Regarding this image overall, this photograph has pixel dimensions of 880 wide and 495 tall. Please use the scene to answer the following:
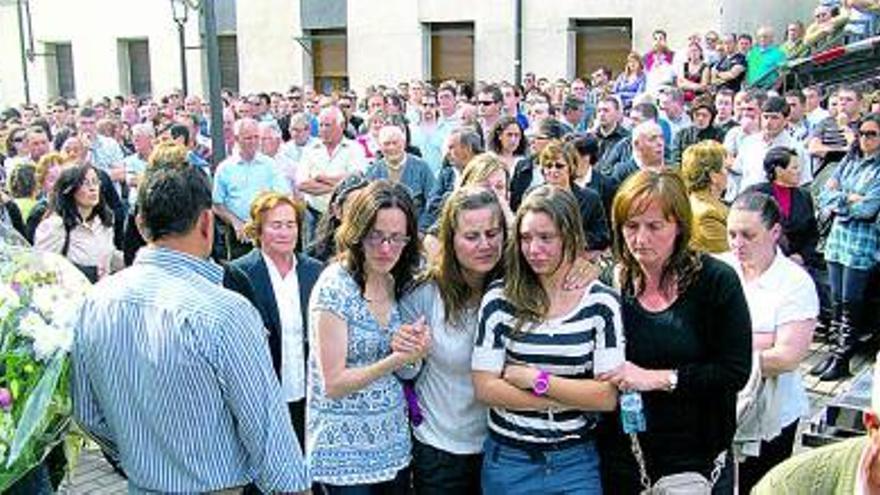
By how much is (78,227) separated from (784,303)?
14.7 feet

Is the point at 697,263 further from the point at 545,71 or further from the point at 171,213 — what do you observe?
the point at 545,71

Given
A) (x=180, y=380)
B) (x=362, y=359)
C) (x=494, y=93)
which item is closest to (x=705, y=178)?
(x=362, y=359)

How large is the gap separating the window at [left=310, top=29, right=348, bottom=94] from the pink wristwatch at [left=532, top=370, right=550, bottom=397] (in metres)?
21.2

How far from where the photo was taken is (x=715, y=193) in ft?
17.7

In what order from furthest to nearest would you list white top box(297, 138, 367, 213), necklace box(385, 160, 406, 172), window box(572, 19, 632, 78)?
1. window box(572, 19, 632, 78)
2. white top box(297, 138, 367, 213)
3. necklace box(385, 160, 406, 172)

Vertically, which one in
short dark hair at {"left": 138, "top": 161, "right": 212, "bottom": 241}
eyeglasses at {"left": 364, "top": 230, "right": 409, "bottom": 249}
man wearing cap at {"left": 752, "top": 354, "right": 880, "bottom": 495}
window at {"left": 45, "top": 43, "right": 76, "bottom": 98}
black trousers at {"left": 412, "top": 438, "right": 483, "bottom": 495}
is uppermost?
window at {"left": 45, "top": 43, "right": 76, "bottom": 98}

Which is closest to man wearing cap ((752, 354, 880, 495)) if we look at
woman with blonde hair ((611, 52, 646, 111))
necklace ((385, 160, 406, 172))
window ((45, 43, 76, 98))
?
necklace ((385, 160, 406, 172))

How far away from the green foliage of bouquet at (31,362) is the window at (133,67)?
26133 millimetres

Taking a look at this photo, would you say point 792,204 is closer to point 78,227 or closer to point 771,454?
point 771,454

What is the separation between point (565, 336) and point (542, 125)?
480 centimetres

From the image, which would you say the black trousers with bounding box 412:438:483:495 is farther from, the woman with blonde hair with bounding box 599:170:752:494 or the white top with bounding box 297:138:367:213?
the white top with bounding box 297:138:367:213

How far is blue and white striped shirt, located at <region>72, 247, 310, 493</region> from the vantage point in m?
2.78

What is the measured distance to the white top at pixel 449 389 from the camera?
334 cm

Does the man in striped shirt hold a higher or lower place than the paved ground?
higher
